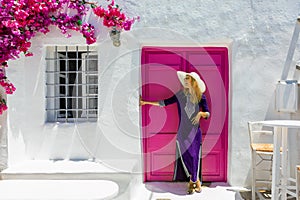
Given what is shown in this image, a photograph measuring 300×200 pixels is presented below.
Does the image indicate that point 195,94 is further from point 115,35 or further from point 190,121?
point 115,35

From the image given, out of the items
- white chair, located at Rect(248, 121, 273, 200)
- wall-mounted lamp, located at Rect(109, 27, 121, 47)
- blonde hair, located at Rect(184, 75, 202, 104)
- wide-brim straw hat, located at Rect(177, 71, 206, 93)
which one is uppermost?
wall-mounted lamp, located at Rect(109, 27, 121, 47)

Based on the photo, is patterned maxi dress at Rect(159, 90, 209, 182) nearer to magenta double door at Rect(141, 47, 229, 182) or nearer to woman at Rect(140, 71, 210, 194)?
woman at Rect(140, 71, 210, 194)

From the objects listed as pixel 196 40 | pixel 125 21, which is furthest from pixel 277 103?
pixel 125 21

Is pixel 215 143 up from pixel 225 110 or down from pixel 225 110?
down

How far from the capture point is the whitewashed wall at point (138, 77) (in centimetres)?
589

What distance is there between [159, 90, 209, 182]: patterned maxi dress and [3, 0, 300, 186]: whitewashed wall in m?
0.65

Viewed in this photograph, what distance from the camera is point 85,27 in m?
5.74

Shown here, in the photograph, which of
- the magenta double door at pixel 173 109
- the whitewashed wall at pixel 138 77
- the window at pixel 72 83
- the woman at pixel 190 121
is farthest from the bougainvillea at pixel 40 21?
the woman at pixel 190 121

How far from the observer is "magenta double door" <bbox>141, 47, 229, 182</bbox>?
6.21 m

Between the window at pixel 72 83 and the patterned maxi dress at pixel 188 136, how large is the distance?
1.46 meters

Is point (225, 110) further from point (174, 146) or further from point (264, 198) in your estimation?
point (264, 198)

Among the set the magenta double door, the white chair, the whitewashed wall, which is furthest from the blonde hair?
the white chair

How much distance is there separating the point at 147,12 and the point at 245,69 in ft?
7.18

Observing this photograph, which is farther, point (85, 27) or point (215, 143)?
point (215, 143)
